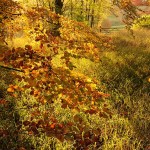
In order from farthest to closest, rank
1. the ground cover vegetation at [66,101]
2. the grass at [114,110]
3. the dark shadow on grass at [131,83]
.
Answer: the dark shadow on grass at [131,83], the grass at [114,110], the ground cover vegetation at [66,101]

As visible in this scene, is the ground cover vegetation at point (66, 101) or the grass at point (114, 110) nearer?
the ground cover vegetation at point (66, 101)

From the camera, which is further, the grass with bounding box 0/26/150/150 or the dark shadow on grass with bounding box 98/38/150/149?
the dark shadow on grass with bounding box 98/38/150/149

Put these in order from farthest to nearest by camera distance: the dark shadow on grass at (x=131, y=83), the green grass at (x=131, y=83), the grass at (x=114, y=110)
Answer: the dark shadow on grass at (x=131, y=83)
the green grass at (x=131, y=83)
the grass at (x=114, y=110)

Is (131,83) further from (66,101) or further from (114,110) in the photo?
(66,101)

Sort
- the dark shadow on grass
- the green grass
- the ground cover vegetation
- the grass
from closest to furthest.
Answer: the ground cover vegetation < the grass < the green grass < the dark shadow on grass

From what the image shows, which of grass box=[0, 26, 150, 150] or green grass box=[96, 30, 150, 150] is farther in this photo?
green grass box=[96, 30, 150, 150]

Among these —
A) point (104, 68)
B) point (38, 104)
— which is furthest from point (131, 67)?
point (38, 104)

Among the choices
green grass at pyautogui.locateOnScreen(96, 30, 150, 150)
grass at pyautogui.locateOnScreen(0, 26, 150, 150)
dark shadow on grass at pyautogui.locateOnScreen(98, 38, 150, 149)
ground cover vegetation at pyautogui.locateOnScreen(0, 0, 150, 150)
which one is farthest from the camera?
dark shadow on grass at pyautogui.locateOnScreen(98, 38, 150, 149)

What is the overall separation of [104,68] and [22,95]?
265 cm

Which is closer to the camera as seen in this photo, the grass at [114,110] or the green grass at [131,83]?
the grass at [114,110]

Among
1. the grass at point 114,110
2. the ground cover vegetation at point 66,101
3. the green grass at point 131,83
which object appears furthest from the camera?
the green grass at point 131,83

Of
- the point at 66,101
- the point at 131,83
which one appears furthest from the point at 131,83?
the point at 66,101

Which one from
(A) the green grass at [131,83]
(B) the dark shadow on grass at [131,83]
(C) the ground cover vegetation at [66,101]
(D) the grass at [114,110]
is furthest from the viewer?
(B) the dark shadow on grass at [131,83]

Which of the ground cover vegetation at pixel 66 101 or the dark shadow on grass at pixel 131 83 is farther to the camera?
the dark shadow on grass at pixel 131 83
